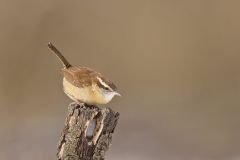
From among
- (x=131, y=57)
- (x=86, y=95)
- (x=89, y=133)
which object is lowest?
(x=89, y=133)

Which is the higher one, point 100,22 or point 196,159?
point 100,22

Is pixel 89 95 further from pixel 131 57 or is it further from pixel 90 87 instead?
pixel 131 57

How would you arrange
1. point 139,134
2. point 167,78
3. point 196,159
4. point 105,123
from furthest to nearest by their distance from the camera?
point 167,78, point 139,134, point 196,159, point 105,123

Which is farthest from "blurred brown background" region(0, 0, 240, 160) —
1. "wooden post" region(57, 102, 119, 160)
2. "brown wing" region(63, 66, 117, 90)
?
"wooden post" region(57, 102, 119, 160)

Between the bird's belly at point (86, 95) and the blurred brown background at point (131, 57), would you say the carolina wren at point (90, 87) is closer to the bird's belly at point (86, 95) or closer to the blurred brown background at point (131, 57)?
the bird's belly at point (86, 95)

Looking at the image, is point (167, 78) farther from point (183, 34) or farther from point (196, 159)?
point (196, 159)

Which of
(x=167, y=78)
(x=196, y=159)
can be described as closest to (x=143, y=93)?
(x=167, y=78)

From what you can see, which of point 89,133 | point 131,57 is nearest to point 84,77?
point 89,133
